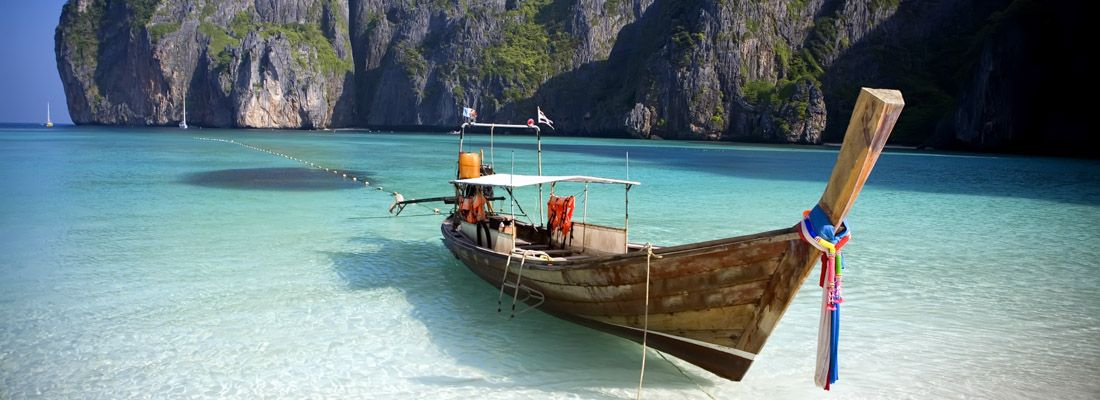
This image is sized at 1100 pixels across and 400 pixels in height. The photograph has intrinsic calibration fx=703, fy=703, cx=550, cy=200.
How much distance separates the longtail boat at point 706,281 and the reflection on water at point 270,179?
75.3ft

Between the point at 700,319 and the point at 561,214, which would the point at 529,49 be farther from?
the point at 700,319

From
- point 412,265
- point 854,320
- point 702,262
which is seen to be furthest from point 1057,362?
point 412,265

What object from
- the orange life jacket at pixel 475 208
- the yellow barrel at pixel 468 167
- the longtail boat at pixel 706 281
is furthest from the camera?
the yellow barrel at pixel 468 167

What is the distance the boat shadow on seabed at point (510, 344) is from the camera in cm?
884

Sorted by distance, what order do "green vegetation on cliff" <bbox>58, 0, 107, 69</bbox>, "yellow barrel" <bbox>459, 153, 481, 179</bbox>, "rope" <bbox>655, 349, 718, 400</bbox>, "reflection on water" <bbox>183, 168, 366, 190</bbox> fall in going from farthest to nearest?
1. "green vegetation on cliff" <bbox>58, 0, 107, 69</bbox>
2. "reflection on water" <bbox>183, 168, 366, 190</bbox>
3. "yellow barrel" <bbox>459, 153, 481, 179</bbox>
4. "rope" <bbox>655, 349, 718, 400</bbox>

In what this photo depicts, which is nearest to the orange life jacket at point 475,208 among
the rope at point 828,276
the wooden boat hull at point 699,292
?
the wooden boat hull at point 699,292

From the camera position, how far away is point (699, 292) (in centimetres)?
800

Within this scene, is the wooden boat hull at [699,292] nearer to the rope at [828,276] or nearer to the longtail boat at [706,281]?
Result: the longtail boat at [706,281]

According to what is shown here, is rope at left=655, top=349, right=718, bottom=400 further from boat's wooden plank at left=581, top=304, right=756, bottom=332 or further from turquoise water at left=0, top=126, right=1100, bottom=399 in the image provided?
boat's wooden plank at left=581, top=304, right=756, bottom=332

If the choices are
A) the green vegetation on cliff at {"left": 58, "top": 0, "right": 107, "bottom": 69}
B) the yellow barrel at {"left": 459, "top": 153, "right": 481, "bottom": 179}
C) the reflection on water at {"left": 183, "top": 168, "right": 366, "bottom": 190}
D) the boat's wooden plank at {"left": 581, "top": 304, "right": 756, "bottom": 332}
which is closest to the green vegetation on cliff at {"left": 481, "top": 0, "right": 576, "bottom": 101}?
the green vegetation on cliff at {"left": 58, "top": 0, "right": 107, "bottom": 69}

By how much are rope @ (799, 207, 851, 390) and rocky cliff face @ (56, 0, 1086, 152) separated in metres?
106

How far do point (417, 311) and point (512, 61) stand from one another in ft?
512

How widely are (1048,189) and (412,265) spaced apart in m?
32.8

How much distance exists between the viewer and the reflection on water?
104 ft
